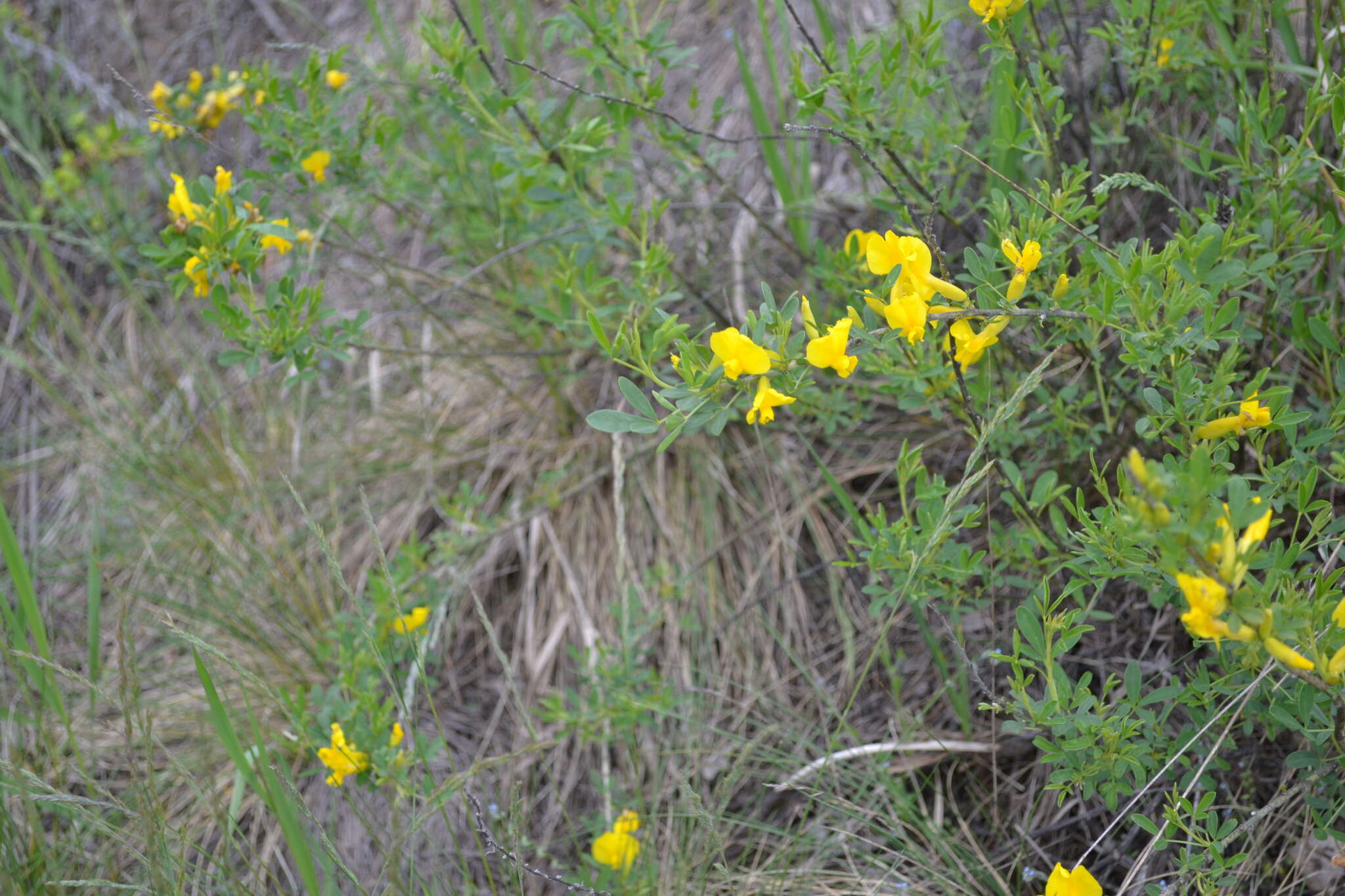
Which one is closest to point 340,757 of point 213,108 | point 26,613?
point 26,613

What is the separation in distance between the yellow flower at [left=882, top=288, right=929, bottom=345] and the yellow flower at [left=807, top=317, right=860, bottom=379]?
47mm

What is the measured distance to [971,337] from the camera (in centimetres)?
101

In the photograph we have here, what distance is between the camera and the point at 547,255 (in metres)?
1.76

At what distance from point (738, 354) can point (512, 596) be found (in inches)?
52.5

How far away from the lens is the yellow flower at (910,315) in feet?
2.97

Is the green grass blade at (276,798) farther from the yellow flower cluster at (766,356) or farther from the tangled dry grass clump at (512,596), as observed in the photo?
the yellow flower cluster at (766,356)

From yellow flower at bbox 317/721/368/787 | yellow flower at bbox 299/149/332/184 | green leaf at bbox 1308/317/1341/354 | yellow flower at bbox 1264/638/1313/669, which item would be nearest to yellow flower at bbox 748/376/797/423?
yellow flower at bbox 1264/638/1313/669

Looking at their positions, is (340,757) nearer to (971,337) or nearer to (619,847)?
(619,847)

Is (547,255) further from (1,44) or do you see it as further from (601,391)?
(1,44)

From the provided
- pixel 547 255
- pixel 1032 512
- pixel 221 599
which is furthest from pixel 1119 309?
pixel 221 599

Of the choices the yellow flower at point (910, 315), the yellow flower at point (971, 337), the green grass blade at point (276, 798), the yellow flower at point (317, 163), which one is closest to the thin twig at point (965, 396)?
the yellow flower at point (971, 337)

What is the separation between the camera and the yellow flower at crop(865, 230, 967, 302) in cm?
93

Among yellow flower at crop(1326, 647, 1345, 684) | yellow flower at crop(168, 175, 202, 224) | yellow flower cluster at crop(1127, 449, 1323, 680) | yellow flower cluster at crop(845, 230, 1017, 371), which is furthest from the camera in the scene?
yellow flower at crop(168, 175, 202, 224)

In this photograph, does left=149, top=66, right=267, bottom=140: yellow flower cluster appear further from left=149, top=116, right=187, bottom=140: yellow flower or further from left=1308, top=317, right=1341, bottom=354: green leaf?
left=1308, top=317, right=1341, bottom=354: green leaf
